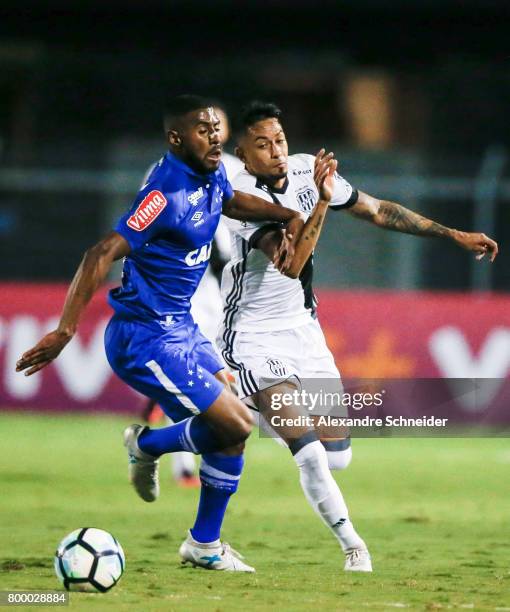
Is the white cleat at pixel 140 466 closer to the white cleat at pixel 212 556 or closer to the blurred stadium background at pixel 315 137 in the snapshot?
the white cleat at pixel 212 556

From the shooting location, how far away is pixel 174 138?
6.73 m

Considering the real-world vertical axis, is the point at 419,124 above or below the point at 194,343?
above

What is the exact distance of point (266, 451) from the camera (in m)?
12.2

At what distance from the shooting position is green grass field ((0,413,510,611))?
611 centimetres

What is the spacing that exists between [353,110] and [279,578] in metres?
19.7

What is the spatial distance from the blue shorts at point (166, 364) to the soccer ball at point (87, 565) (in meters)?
0.90

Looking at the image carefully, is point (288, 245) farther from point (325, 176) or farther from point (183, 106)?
point (183, 106)

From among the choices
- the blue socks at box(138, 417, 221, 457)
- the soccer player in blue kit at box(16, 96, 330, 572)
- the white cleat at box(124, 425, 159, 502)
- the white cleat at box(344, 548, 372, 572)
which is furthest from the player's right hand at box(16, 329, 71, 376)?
the white cleat at box(344, 548, 372, 572)

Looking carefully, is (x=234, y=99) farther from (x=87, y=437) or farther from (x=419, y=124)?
(x=87, y=437)

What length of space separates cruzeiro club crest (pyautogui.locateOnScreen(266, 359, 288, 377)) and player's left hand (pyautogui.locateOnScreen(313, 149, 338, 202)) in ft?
3.39

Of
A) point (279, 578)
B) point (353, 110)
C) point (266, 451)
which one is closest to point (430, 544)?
point (279, 578)

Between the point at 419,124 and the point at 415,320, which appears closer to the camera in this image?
the point at 415,320

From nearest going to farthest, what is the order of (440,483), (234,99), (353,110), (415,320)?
(440,483) → (415,320) → (234,99) → (353,110)

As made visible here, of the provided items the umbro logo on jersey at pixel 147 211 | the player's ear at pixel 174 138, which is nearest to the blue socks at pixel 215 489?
the umbro logo on jersey at pixel 147 211
